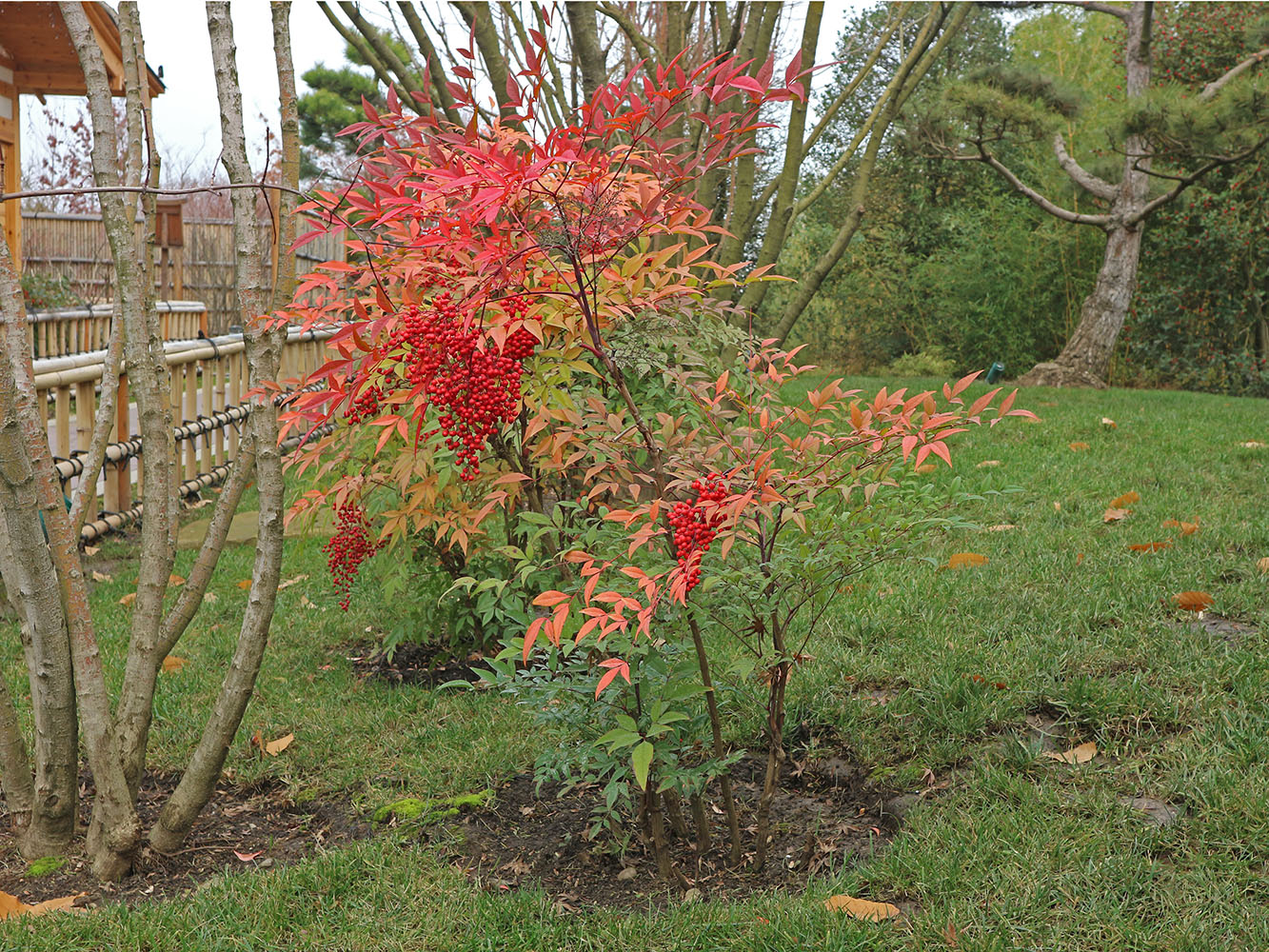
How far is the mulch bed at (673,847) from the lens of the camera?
2.25 m

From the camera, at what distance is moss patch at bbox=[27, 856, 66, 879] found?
2.31 meters

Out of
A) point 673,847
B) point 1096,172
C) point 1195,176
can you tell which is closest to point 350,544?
point 673,847

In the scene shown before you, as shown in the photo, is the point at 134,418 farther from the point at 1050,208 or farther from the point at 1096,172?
the point at 1096,172

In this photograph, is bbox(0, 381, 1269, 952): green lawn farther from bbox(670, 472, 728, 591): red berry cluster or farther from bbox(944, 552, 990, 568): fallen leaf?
bbox(670, 472, 728, 591): red berry cluster

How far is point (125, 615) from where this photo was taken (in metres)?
4.30

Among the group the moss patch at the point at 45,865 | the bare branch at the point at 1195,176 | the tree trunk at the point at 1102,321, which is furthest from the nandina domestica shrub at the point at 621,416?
the tree trunk at the point at 1102,321

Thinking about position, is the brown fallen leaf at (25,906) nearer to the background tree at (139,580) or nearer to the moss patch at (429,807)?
the background tree at (139,580)

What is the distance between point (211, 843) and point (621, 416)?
60.7 inches

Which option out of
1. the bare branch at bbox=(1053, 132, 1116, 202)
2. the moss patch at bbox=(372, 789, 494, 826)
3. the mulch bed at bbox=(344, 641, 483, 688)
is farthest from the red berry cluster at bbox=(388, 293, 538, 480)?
the bare branch at bbox=(1053, 132, 1116, 202)

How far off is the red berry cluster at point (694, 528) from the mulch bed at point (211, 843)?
132cm

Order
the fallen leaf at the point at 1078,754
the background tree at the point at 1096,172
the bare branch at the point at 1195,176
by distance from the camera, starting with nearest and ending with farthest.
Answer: the fallen leaf at the point at 1078,754
the bare branch at the point at 1195,176
the background tree at the point at 1096,172

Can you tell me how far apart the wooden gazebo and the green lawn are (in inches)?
A: 296

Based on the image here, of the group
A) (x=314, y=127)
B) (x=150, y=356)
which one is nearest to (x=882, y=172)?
(x=314, y=127)

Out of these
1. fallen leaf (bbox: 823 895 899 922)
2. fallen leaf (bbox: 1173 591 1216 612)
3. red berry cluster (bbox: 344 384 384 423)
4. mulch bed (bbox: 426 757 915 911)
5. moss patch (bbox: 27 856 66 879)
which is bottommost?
mulch bed (bbox: 426 757 915 911)
